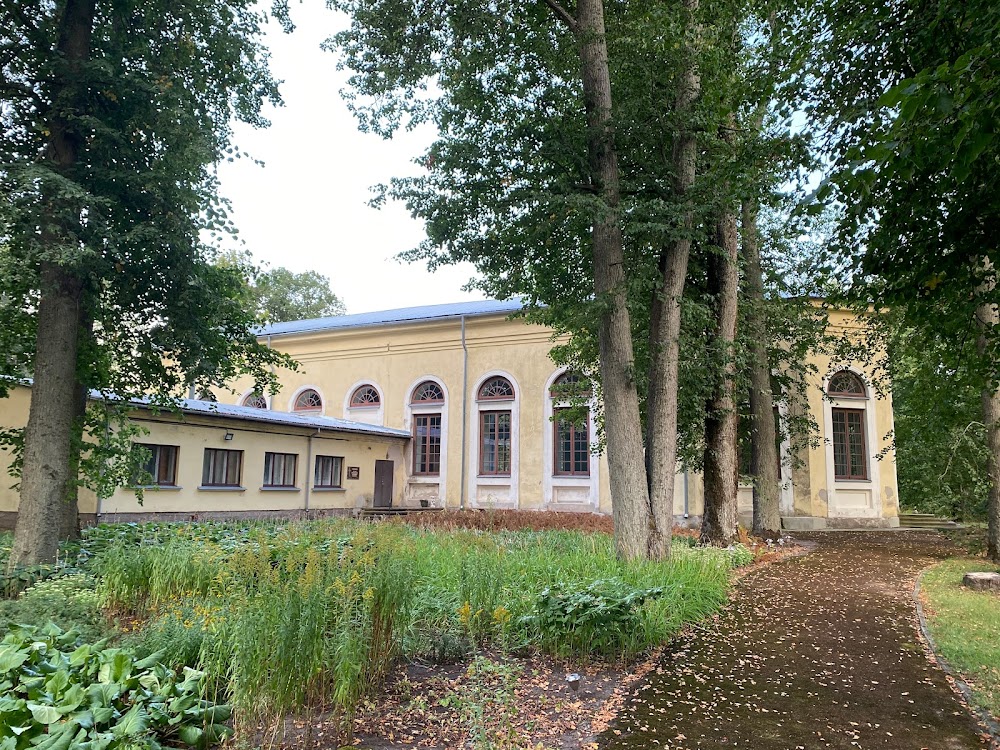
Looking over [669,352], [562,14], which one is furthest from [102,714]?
[562,14]

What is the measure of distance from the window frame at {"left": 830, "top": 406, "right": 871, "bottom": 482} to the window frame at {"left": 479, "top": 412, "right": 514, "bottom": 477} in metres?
10.7

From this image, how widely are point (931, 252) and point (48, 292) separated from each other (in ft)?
31.1

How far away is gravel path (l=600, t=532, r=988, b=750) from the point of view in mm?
4359

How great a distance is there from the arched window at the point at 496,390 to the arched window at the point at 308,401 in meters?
7.66

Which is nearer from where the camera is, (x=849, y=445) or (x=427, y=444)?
(x=849, y=445)

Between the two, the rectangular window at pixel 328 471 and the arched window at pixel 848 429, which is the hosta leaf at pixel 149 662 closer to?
the rectangular window at pixel 328 471

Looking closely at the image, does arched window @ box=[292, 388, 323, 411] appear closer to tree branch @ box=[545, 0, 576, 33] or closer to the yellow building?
the yellow building

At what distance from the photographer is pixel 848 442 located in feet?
71.2

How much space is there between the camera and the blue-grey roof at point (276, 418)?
1689cm

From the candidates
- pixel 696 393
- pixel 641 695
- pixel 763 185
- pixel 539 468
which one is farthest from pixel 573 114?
pixel 539 468

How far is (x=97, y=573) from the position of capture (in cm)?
736

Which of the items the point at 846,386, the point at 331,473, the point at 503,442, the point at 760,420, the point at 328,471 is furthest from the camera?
the point at 503,442

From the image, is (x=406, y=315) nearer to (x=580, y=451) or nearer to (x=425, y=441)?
(x=425, y=441)

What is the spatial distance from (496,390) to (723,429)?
40.5 feet
